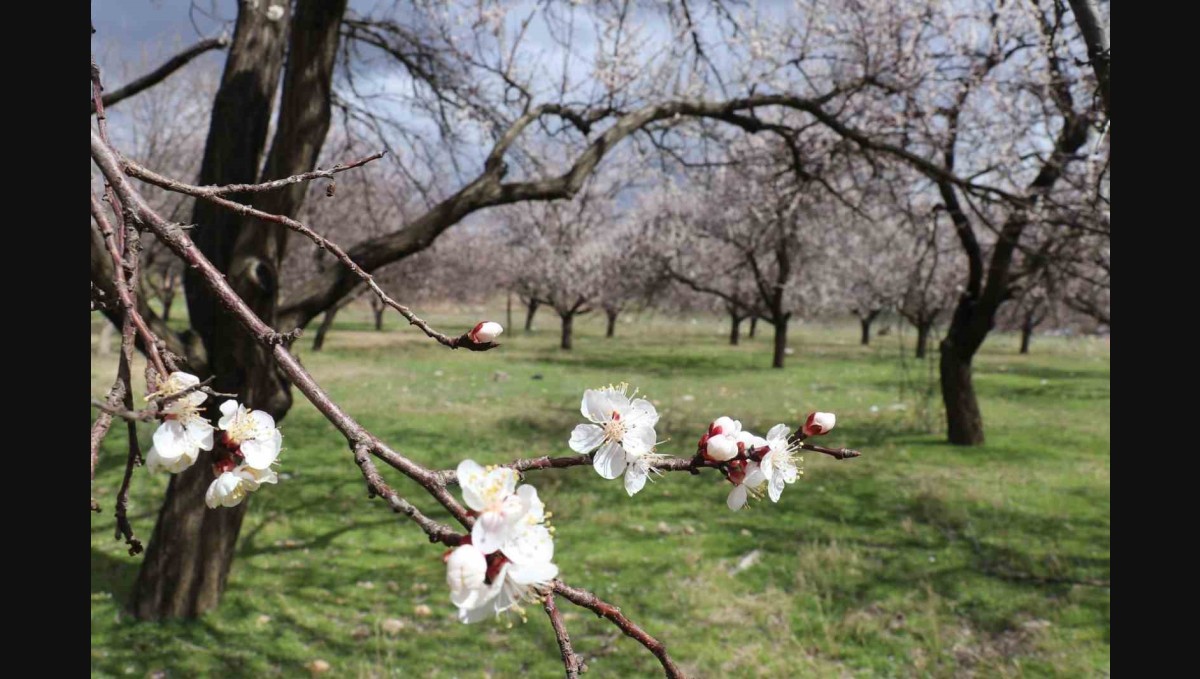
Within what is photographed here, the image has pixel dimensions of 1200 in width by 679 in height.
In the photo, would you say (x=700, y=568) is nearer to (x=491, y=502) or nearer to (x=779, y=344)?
(x=491, y=502)

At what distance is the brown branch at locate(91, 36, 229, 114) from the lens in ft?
11.5

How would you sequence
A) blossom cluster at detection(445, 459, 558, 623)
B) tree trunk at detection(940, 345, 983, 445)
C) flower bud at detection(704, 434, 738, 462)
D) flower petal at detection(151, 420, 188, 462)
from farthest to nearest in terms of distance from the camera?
tree trunk at detection(940, 345, 983, 445) < flower bud at detection(704, 434, 738, 462) < flower petal at detection(151, 420, 188, 462) < blossom cluster at detection(445, 459, 558, 623)

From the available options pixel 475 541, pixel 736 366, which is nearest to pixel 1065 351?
pixel 736 366

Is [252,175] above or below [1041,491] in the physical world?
above

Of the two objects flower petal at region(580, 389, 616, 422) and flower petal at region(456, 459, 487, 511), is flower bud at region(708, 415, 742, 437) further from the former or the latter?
flower petal at region(456, 459, 487, 511)

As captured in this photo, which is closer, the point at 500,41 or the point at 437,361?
the point at 500,41

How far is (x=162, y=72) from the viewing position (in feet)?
11.9

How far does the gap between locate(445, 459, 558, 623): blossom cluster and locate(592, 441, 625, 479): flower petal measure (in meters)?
0.26

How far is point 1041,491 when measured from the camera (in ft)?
22.5

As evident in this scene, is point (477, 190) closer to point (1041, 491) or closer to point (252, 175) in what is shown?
point (252, 175)

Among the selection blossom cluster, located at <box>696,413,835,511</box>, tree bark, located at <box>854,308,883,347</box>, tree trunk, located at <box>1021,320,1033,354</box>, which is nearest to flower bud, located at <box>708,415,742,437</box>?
blossom cluster, located at <box>696,413,835,511</box>

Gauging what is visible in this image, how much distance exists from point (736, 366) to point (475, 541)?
60.9ft

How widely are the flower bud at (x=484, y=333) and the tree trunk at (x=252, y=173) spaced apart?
2.84m

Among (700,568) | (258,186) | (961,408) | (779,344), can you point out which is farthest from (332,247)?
(779,344)
